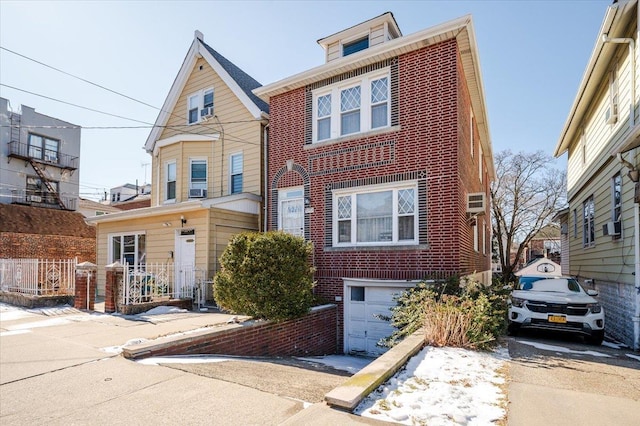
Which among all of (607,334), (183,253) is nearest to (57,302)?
(183,253)

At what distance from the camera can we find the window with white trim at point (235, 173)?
15016 millimetres

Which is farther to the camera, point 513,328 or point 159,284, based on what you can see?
point 159,284

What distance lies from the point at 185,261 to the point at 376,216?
722cm

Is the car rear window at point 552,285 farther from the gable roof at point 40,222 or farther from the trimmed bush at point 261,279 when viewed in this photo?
the gable roof at point 40,222

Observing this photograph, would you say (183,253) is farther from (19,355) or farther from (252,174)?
(19,355)

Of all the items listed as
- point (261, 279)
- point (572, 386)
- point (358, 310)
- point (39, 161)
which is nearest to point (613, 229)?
point (572, 386)

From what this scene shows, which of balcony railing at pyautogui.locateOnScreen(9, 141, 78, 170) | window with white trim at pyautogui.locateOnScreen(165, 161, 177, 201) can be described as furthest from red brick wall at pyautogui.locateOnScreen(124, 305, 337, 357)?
balcony railing at pyautogui.locateOnScreen(9, 141, 78, 170)

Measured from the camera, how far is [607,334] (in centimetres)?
1012

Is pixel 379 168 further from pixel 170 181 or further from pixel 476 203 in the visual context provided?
pixel 170 181

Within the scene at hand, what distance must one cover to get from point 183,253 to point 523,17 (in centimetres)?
1275

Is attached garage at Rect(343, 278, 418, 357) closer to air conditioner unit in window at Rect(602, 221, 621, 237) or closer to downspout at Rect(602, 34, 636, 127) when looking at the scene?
air conditioner unit in window at Rect(602, 221, 621, 237)

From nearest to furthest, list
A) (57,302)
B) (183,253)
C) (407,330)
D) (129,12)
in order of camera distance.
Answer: (407,330) < (129,12) < (57,302) < (183,253)

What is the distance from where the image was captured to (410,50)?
33.7 feet

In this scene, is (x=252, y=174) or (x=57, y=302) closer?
(x=57, y=302)
